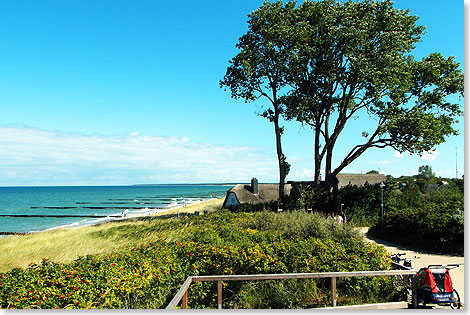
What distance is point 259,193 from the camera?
40875 millimetres

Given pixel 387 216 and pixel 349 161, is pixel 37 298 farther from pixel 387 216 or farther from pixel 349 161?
pixel 349 161

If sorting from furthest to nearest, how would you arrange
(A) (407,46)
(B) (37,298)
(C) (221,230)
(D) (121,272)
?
(A) (407,46) → (C) (221,230) → (D) (121,272) → (B) (37,298)

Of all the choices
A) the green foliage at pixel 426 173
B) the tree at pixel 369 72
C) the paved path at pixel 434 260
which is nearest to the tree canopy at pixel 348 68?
the tree at pixel 369 72

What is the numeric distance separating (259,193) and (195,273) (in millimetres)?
32724

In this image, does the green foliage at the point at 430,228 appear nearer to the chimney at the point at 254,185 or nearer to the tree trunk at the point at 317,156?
the tree trunk at the point at 317,156

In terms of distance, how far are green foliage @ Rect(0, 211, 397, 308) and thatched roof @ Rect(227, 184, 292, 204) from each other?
29138 millimetres

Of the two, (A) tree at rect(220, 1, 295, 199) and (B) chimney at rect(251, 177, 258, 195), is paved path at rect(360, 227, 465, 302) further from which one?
(B) chimney at rect(251, 177, 258, 195)

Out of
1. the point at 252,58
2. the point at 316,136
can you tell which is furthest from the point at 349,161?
the point at 252,58

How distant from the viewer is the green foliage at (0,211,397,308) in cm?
618

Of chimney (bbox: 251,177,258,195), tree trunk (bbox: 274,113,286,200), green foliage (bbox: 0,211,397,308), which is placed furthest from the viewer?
chimney (bbox: 251,177,258,195)

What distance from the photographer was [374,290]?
8.45 meters

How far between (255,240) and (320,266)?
118 inches

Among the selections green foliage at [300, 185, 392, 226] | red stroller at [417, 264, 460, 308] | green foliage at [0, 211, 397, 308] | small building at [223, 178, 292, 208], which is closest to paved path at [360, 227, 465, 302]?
green foliage at [0, 211, 397, 308]

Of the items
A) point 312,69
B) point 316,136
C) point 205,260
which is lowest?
point 205,260
